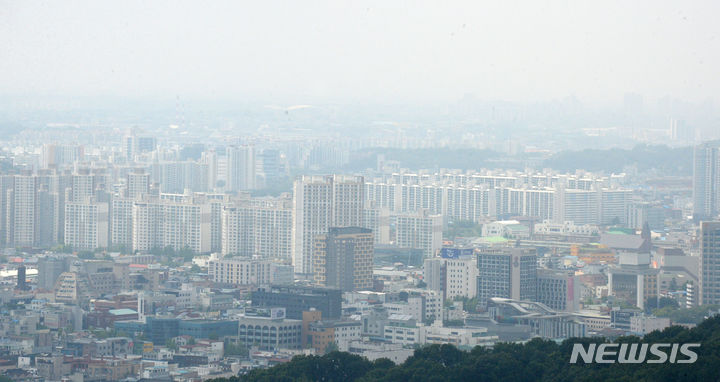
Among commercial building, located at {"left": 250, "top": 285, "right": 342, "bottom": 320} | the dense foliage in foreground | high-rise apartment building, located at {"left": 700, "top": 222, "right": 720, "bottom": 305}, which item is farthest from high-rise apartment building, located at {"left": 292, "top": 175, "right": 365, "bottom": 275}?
the dense foliage in foreground

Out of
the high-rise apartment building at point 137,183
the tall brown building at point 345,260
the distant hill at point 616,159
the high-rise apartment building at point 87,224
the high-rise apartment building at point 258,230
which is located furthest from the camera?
the distant hill at point 616,159

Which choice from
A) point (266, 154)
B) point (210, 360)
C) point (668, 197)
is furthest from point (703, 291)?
point (266, 154)

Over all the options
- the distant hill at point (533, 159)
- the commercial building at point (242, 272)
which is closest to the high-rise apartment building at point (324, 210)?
the commercial building at point (242, 272)

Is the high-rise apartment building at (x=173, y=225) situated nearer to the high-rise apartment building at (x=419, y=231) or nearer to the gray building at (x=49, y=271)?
the high-rise apartment building at (x=419, y=231)

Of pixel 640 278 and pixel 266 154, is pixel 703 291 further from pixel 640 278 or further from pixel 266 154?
pixel 266 154

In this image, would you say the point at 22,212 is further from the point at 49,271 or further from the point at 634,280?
the point at 634,280

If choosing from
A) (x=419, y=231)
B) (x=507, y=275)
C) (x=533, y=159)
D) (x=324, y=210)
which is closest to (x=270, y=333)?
(x=507, y=275)
